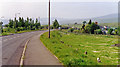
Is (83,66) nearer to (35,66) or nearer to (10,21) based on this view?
(35,66)

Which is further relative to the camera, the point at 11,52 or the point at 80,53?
the point at 80,53

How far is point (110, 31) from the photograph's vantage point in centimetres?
9512

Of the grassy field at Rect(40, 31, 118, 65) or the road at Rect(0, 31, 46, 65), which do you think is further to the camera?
the road at Rect(0, 31, 46, 65)

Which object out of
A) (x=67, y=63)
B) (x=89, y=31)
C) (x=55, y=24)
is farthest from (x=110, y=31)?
(x=67, y=63)

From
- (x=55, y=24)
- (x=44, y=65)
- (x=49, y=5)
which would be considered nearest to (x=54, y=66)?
(x=44, y=65)

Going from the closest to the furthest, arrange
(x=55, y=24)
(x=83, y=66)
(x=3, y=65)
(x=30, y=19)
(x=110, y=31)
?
(x=83, y=66), (x=3, y=65), (x=110, y=31), (x=30, y=19), (x=55, y=24)

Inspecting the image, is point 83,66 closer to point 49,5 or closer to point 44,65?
point 44,65

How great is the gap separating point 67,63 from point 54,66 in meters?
0.86

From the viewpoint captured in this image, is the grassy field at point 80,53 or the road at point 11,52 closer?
the grassy field at point 80,53

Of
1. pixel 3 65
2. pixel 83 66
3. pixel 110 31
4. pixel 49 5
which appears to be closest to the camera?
pixel 83 66

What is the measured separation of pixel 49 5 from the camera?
33.2 meters

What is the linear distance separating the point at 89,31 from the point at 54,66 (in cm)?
9188

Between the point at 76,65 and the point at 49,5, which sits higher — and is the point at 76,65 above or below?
below

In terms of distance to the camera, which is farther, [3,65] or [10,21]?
[10,21]
